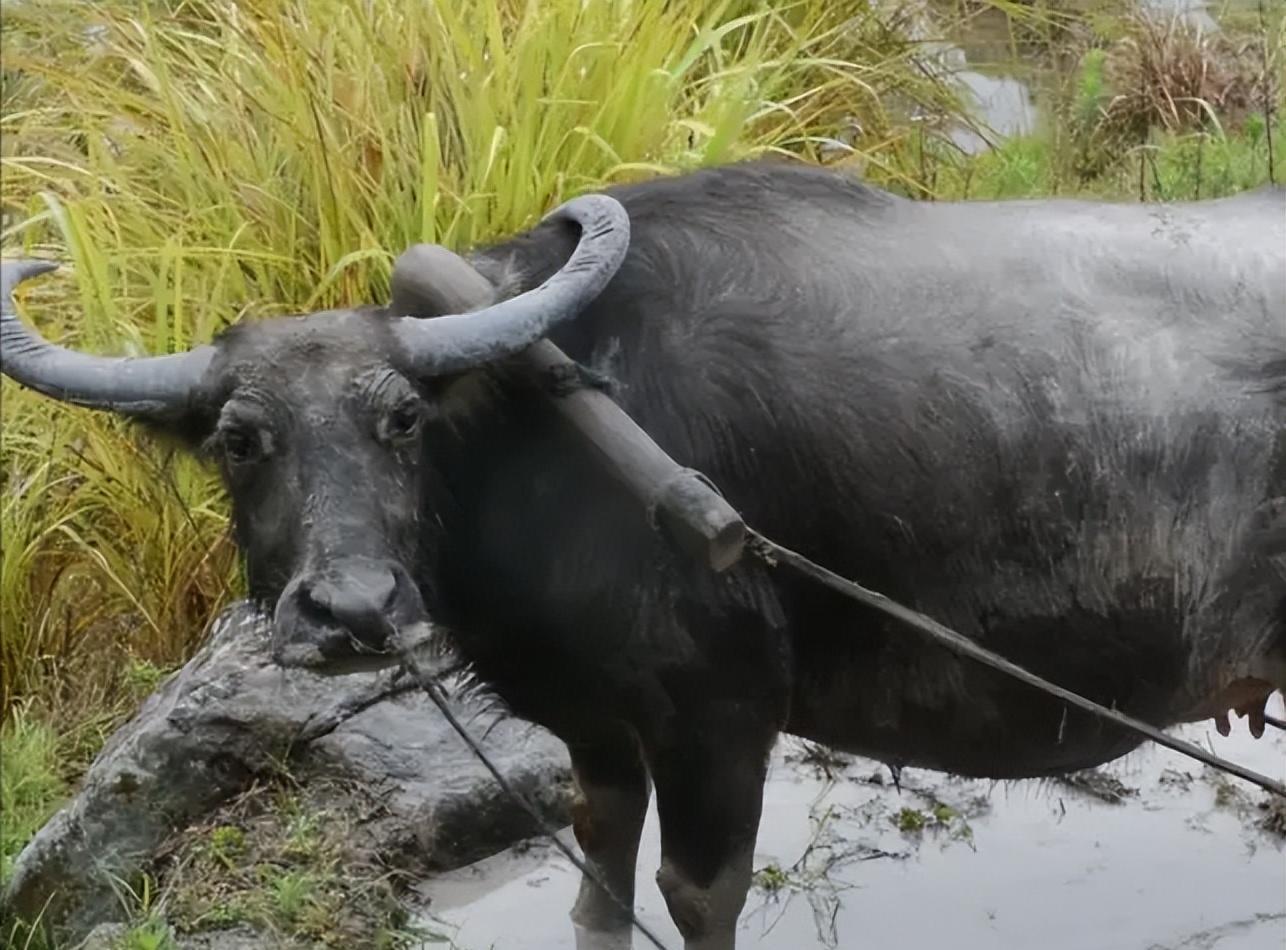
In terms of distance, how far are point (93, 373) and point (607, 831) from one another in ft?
A: 4.82

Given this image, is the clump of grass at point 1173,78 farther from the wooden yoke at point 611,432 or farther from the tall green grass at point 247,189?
the wooden yoke at point 611,432

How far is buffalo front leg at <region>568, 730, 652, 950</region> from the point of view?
131 inches

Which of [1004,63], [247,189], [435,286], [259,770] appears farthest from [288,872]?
[1004,63]

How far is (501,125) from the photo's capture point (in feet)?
16.0

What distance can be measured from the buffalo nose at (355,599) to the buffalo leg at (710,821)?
725 mm

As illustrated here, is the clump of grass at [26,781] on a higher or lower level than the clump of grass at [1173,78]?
lower

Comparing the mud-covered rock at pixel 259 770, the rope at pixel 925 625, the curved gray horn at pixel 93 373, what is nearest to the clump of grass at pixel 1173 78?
the mud-covered rock at pixel 259 770

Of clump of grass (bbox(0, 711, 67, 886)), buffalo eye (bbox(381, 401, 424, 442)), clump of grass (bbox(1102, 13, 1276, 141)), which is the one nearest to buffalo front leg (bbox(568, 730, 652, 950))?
buffalo eye (bbox(381, 401, 424, 442))

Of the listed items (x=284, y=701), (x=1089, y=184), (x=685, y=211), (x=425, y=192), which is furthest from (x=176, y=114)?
(x=1089, y=184)

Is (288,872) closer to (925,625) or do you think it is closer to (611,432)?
(611,432)

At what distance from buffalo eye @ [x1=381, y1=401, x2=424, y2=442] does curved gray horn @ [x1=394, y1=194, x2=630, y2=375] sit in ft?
0.21

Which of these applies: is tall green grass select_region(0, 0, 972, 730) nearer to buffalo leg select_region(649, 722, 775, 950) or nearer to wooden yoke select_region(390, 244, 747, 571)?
wooden yoke select_region(390, 244, 747, 571)

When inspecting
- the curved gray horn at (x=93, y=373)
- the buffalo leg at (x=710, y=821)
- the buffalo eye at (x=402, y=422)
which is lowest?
the buffalo leg at (x=710, y=821)

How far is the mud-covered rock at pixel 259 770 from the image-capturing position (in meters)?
3.81
